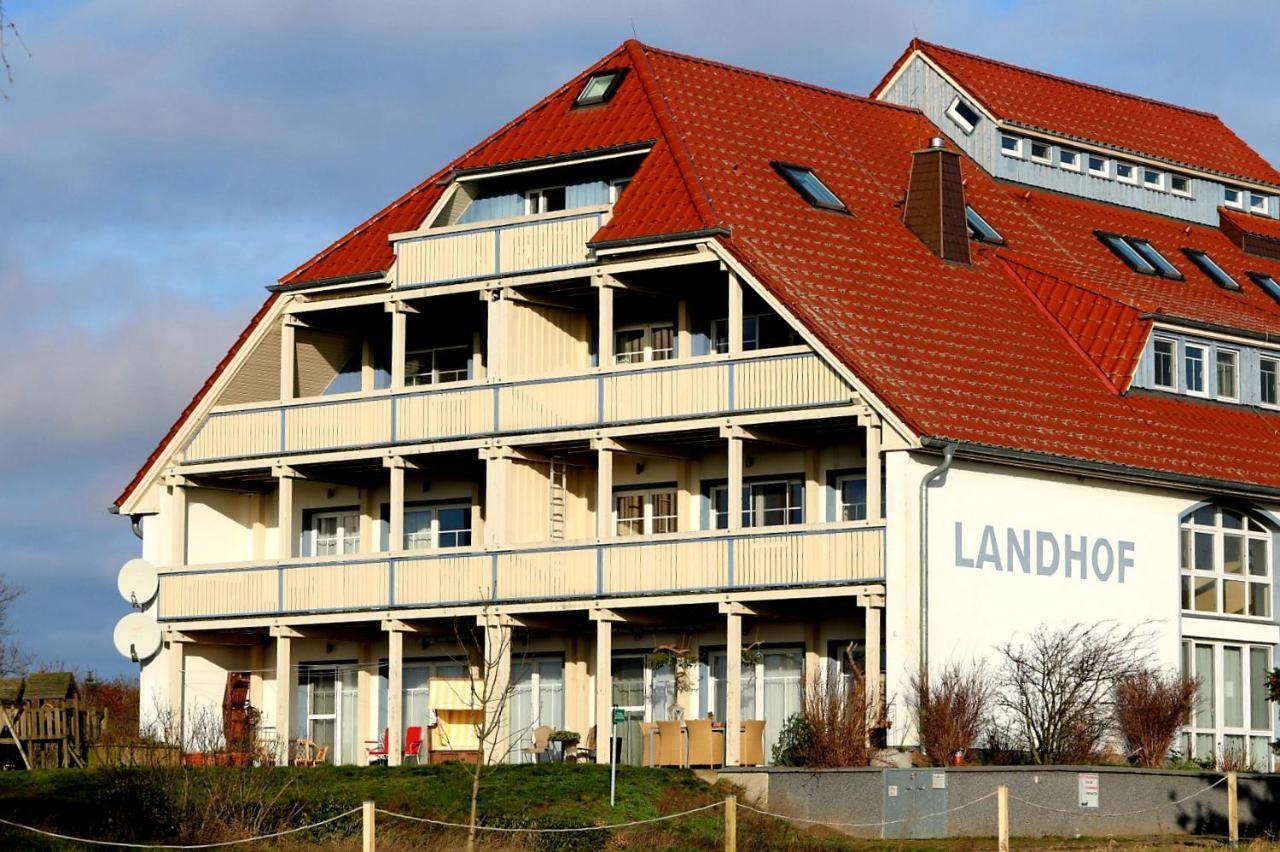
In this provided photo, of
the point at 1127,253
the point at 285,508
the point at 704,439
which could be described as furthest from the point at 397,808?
the point at 1127,253

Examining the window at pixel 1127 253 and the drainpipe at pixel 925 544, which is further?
the window at pixel 1127 253

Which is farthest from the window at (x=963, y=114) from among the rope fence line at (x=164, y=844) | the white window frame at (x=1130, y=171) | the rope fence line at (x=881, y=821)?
the rope fence line at (x=164, y=844)

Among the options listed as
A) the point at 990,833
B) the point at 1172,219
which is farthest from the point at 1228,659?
the point at 1172,219

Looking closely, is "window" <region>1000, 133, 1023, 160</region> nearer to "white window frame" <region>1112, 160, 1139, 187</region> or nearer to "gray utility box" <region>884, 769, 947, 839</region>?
"white window frame" <region>1112, 160, 1139, 187</region>

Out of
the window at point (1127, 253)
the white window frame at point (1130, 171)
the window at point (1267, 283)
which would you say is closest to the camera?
the window at point (1127, 253)

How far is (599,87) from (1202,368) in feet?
40.8

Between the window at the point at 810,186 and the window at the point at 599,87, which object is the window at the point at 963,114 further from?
the window at the point at 599,87

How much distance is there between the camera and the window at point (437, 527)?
5041 centimetres

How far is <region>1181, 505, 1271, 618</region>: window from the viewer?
4638 centimetres

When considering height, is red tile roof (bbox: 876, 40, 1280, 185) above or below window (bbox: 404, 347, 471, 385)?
above

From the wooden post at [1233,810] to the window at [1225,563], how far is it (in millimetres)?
7919

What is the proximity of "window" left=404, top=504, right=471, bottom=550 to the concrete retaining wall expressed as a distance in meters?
11.5

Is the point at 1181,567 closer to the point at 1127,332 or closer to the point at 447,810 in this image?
the point at 1127,332

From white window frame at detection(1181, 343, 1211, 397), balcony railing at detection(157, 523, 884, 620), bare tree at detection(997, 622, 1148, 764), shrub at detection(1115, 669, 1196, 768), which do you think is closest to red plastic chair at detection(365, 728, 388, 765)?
balcony railing at detection(157, 523, 884, 620)
